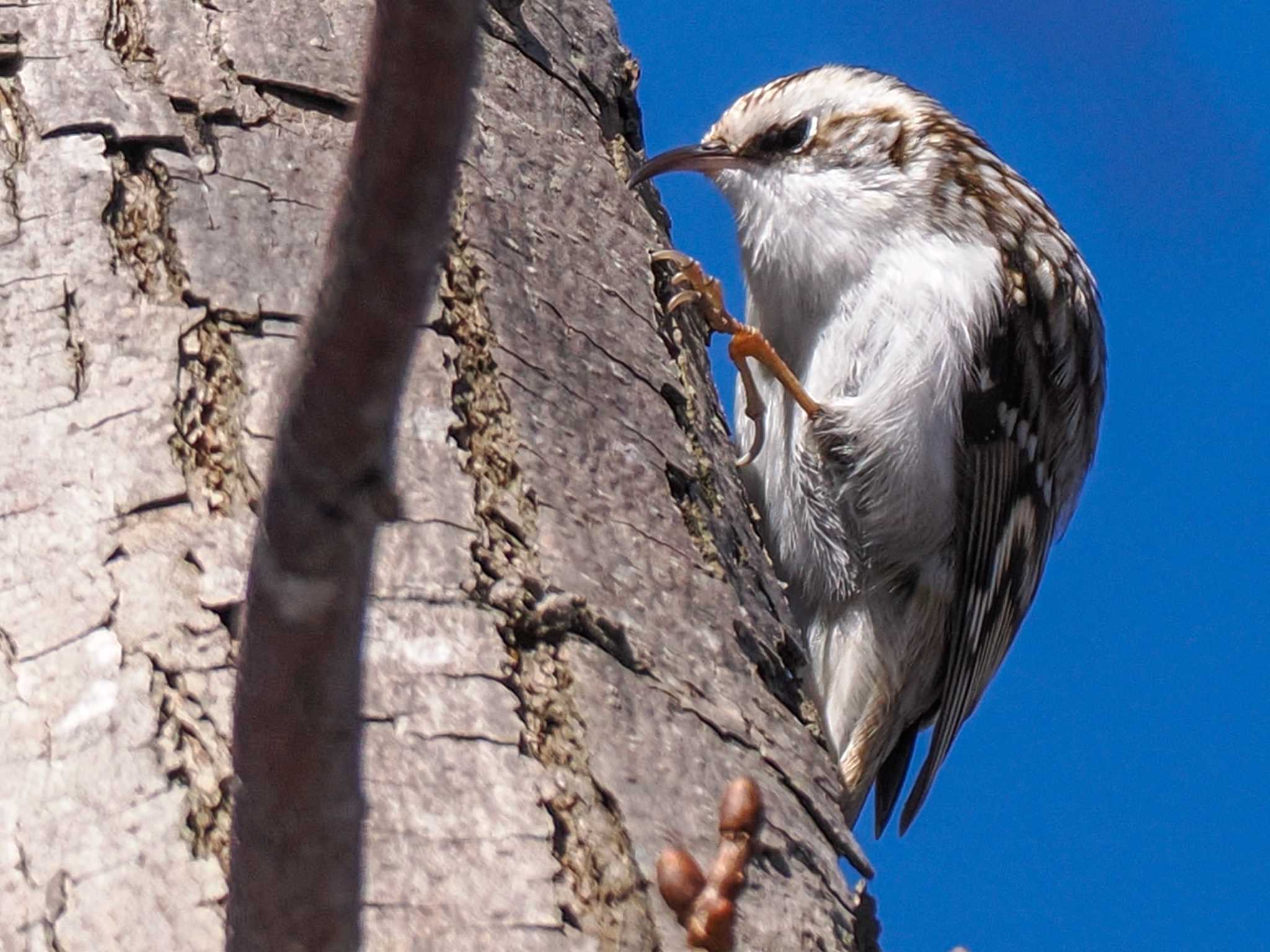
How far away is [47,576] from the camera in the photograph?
1.38 m

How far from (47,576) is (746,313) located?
1615 millimetres

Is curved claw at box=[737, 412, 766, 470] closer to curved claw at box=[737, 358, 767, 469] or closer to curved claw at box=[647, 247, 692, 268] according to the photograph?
curved claw at box=[737, 358, 767, 469]

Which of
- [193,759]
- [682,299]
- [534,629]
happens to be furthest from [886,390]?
[193,759]

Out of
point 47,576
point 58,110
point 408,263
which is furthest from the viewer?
point 58,110

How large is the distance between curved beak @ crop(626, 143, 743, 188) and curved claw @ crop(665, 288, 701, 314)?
306 mm

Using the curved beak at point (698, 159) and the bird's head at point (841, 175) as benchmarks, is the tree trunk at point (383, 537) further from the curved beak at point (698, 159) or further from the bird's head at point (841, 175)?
the bird's head at point (841, 175)

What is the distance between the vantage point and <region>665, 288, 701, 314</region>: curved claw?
205cm

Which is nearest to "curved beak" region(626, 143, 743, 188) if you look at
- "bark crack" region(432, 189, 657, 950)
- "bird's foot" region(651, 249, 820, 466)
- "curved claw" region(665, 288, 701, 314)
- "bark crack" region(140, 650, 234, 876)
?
"bird's foot" region(651, 249, 820, 466)

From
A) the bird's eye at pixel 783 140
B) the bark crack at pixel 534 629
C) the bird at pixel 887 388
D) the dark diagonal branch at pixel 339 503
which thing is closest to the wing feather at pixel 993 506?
the bird at pixel 887 388

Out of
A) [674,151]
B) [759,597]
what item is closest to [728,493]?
[759,597]

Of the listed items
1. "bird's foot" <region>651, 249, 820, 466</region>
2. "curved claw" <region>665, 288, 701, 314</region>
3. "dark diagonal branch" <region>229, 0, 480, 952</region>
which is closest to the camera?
"dark diagonal branch" <region>229, 0, 480, 952</region>

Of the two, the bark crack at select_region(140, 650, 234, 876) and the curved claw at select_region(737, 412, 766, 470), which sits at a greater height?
the curved claw at select_region(737, 412, 766, 470)

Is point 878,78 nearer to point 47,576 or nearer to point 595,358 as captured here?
point 595,358

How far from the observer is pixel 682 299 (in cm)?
209
